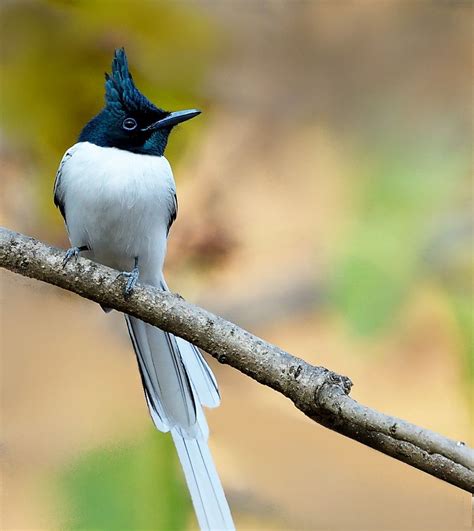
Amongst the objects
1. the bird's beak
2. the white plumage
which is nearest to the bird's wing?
the white plumage

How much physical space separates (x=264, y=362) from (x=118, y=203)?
0.39 metres

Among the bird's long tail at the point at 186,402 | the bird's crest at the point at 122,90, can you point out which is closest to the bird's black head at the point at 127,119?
the bird's crest at the point at 122,90

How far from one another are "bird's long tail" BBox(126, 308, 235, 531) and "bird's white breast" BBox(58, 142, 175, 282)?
0.10m

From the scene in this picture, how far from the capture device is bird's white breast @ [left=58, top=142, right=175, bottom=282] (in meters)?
1.07

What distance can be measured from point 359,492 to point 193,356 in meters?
0.30

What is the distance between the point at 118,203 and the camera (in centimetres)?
107

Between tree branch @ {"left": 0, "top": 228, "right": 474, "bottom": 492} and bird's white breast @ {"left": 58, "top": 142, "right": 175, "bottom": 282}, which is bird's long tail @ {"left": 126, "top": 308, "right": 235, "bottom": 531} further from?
tree branch @ {"left": 0, "top": 228, "right": 474, "bottom": 492}

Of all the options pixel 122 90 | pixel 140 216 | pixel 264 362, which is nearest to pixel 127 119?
pixel 122 90

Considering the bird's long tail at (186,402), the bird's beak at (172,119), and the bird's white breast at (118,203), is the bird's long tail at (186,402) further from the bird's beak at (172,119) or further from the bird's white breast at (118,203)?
the bird's beak at (172,119)

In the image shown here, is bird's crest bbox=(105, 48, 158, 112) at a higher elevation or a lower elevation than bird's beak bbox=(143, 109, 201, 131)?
higher

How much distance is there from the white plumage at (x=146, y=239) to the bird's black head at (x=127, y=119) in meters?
0.02

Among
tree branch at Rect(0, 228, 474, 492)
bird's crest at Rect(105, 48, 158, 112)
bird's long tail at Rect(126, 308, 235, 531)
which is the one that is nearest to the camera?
tree branch at Rect(0, 228, 474, 492)

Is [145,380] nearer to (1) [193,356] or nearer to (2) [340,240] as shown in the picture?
(1) [193,356]

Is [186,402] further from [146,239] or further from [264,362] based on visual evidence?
[264,362]
